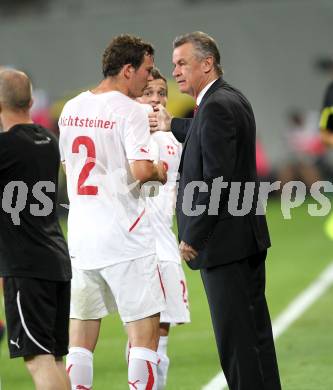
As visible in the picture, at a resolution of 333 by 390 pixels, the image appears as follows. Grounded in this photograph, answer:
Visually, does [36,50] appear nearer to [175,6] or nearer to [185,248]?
[175,6]

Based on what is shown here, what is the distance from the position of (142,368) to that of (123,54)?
6.23ft

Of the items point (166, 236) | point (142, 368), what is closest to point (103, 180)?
point (142, 368)

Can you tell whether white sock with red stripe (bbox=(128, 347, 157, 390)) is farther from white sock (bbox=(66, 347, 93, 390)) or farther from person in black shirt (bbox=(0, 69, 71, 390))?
person in black shirt (bbox=(0, 69, 71, 390))

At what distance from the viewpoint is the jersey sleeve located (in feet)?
21.7

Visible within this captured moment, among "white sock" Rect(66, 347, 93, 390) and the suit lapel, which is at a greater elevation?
the suit lapel

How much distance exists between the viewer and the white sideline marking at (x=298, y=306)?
8.43 m

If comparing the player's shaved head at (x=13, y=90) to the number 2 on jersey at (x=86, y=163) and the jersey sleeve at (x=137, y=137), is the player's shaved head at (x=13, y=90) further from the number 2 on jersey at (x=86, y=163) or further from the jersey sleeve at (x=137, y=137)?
the jersey sleeve at (x=137, y=137)

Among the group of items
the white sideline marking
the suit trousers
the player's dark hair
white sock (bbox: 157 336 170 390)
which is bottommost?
the white sideline marking

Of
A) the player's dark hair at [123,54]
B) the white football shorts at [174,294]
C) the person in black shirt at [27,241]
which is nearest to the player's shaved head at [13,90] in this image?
the person in black shirt at [27,241]

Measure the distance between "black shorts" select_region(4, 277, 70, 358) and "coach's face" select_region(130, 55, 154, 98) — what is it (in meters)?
1.31

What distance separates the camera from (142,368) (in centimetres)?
684

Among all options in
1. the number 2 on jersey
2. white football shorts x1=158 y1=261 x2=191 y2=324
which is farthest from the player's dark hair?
white football shorts x1=158 y1=261 x2=191 y2=324

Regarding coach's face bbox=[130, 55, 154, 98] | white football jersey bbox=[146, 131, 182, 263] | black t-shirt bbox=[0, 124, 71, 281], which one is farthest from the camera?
white football jersey bbox=[146, 131, 182, 263]

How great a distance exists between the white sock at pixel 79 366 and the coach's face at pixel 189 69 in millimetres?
1743
